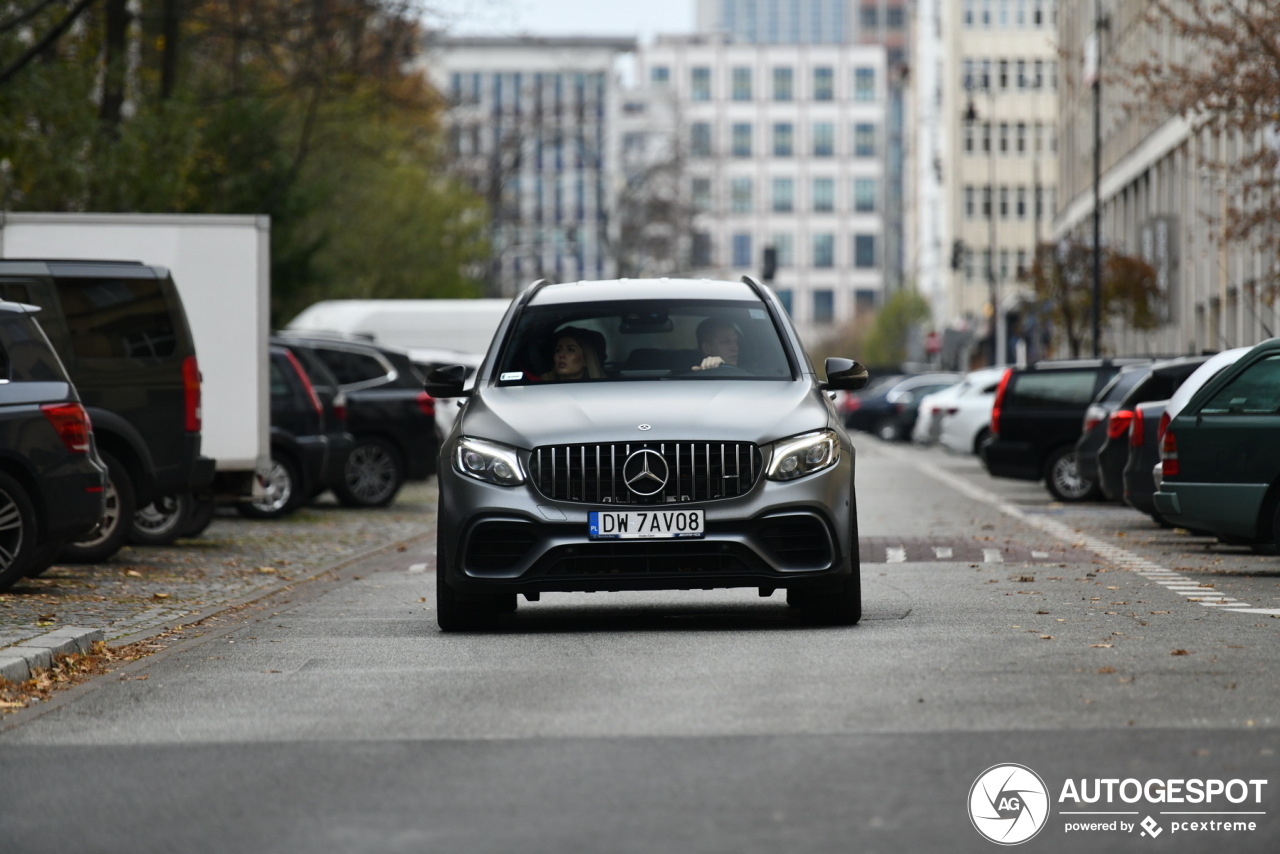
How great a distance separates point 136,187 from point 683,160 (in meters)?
57.5

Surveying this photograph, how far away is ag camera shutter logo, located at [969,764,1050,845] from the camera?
20.5ft

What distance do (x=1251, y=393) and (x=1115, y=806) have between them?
10111 mm

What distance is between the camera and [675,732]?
8062mm

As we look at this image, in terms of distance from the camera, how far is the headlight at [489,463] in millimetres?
11406

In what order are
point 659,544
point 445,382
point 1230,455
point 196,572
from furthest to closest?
point 196,572
point 1230,455
point 445,382
point 659,544

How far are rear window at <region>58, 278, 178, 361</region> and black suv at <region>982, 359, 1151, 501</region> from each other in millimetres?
13263

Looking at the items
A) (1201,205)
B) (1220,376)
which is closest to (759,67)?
(1201,205)

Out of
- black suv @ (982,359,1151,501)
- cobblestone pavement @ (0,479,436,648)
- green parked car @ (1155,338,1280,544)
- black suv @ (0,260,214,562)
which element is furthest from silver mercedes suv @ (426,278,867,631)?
black suv @ (982,359,1151,501)

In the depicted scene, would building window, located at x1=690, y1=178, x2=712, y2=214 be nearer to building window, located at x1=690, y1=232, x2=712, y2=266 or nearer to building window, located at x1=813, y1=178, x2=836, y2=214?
building window, located at x1=690, y1=232, x2=712, y2=266

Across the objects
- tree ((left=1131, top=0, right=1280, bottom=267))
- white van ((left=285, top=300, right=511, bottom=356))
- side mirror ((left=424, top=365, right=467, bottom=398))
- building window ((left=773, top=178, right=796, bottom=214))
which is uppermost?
building window ((left=773, top=178, right=796, bottom=214))

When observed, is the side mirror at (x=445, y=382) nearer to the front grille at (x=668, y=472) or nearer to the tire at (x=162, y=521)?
the front grille at (x=668, y=472)

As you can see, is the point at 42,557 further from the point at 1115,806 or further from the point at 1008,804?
the point at 1115,806

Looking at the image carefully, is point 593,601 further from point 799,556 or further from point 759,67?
point 759,67

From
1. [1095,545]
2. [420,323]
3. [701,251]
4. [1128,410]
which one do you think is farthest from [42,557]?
[701,251]
